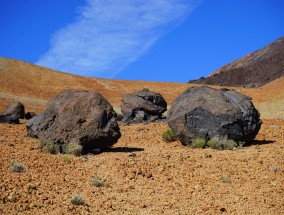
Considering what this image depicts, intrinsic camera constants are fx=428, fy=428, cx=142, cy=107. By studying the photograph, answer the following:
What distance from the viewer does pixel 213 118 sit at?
16.3 m

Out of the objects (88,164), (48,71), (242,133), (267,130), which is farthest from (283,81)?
(88,164)

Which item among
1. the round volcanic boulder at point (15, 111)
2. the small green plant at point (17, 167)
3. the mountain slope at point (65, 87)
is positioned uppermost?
the mountain slope at point (65, 87)

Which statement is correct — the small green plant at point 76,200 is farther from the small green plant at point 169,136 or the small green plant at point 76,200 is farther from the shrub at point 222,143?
the small green plant at point 169,136

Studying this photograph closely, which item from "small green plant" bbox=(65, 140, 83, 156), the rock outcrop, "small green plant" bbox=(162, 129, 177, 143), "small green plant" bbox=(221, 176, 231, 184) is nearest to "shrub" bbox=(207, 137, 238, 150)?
"small green plant" bbox=(162, 129, 177, 143)

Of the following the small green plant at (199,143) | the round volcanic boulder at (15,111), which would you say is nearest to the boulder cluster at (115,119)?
the small green plant at (199,143)

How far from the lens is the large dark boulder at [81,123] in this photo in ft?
47.8

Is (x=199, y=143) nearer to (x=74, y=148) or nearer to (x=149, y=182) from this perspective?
(x=74, y=148)

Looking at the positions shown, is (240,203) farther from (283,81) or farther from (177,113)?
(283,81)

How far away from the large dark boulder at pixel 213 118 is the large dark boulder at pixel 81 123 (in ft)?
9.64

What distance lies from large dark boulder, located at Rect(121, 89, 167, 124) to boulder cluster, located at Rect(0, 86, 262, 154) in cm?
1098

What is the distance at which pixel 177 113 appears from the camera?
17.2 metres

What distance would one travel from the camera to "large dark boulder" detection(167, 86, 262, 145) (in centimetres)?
1616

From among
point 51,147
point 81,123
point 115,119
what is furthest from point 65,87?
point 51,147

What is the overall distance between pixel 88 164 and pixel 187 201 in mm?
3806
